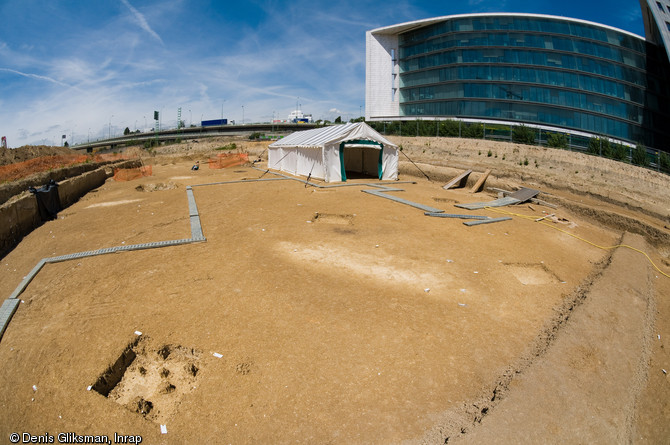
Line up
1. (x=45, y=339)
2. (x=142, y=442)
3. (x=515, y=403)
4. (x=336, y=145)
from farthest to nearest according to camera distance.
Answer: (x=336, y=145) → (x=45, y=339) → (x=515, y=403) → (x=142, y=442)

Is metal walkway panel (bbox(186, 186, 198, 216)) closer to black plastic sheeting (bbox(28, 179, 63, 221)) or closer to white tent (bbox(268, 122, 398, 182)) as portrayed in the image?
black plastic sheeting (bbox(28, 179, 63, 221))

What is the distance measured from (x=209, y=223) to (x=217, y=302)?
555cm

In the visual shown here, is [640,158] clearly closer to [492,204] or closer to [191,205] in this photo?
[492,204]

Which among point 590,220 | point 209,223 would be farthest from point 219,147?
point 590,220

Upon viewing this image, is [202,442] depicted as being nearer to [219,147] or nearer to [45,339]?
[45,339]

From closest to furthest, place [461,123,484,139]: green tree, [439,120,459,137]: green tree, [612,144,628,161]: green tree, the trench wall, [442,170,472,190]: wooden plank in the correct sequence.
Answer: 1. the trench wall
2. [442,170,472,190]: wooden plank
3. [612,144,628,161]: green tree
4. [461,123,484,139]: green tree
5. [439,120,459,137]: green tree

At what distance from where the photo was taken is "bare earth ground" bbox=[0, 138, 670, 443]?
3.53 metres

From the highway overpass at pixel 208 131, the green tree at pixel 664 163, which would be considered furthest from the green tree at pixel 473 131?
the highway overpass at pixel 208 131

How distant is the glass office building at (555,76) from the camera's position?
145 feet

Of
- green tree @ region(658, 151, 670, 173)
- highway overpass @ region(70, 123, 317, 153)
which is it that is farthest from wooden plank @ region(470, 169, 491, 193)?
highway overpass @ region(70, 123, 317, 153)

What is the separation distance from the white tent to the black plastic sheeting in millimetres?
11583

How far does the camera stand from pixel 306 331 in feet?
16.3

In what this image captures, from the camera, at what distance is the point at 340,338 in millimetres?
4805

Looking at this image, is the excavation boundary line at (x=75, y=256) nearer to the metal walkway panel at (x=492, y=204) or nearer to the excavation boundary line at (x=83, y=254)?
the excavation boundary line at (x=83, y=254)
